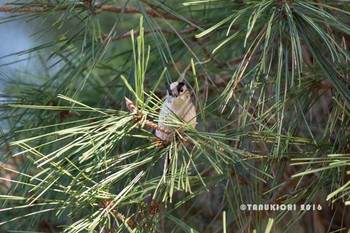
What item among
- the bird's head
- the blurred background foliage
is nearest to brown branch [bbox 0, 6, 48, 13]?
the blurred background foliage

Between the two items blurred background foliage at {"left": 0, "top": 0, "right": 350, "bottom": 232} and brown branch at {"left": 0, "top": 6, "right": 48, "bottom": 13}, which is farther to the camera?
brown branch at {"left": 0, "top": 6, "right": 48, "bottom": 13}

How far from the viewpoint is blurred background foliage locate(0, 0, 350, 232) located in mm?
993

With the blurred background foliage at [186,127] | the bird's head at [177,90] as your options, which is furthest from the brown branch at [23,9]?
the bird's head at [177,90]

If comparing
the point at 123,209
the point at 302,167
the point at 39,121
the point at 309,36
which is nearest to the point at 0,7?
the point at 39,121

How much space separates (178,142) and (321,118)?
0.83m

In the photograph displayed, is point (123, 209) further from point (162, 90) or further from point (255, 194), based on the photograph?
point (162, 90)

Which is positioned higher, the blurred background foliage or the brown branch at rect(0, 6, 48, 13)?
the brown branch at rect(0, 6, 48, 13)

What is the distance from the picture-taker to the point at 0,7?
134cm

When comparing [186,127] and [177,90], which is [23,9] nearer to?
[177,90]

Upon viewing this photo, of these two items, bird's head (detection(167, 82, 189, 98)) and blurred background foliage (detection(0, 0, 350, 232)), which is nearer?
blurred background foliage (detection(0, 0, 350, 232))

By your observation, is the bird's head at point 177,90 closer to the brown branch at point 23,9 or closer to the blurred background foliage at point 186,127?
the blurred background foliage at point 186,127

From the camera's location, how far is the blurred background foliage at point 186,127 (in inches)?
39.1

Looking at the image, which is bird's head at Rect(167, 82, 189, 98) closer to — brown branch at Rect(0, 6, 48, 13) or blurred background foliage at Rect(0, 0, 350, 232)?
blurred background foliage at Rect(0, 0, 350, 232)

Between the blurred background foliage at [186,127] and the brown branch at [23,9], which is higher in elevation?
the brown branch at [23,9]
